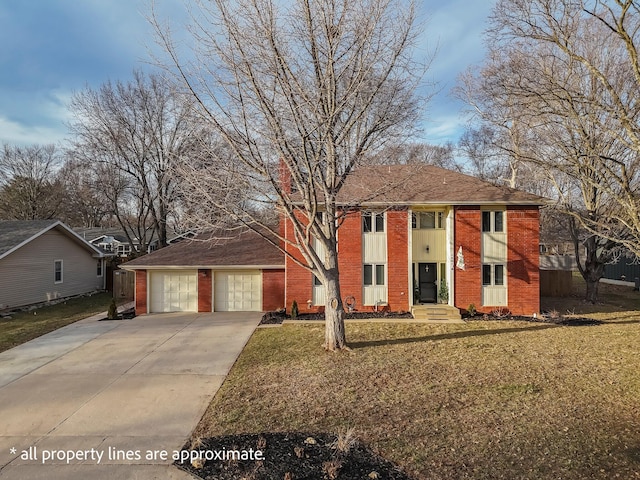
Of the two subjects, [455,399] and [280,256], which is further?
[280,256]

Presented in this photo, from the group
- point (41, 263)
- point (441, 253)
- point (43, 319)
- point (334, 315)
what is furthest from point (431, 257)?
point (41, 263)

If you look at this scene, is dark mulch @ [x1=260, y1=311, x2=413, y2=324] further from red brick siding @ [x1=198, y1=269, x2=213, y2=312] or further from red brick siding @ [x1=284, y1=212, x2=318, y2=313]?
red brick siding @ [x1=198, y1=269, x2=213, y2=312]

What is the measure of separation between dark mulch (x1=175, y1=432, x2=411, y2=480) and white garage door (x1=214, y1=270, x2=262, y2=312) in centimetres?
1032

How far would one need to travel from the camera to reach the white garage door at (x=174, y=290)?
49.2ft

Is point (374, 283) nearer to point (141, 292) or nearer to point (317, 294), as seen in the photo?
point (317, 294)

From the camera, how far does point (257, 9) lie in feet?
23.0

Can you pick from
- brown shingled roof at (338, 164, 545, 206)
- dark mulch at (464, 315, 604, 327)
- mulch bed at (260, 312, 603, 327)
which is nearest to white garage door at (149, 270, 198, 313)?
mulch bed at (260, 312, 603, 327)

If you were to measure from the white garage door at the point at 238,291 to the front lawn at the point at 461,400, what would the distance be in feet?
17.5

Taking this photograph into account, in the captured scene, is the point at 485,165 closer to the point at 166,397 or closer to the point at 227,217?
the point at 227,217

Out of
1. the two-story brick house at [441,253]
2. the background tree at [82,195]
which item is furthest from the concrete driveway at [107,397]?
the background tree at [82,195]

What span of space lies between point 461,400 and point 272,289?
9968mm

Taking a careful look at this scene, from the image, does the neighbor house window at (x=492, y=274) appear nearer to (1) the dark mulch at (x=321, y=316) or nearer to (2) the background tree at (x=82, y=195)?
(1) the dark mulch at (x=321, y=316)

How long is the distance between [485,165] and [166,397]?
92.2 feet

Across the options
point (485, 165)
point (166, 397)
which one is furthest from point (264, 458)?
point (485, 165)
